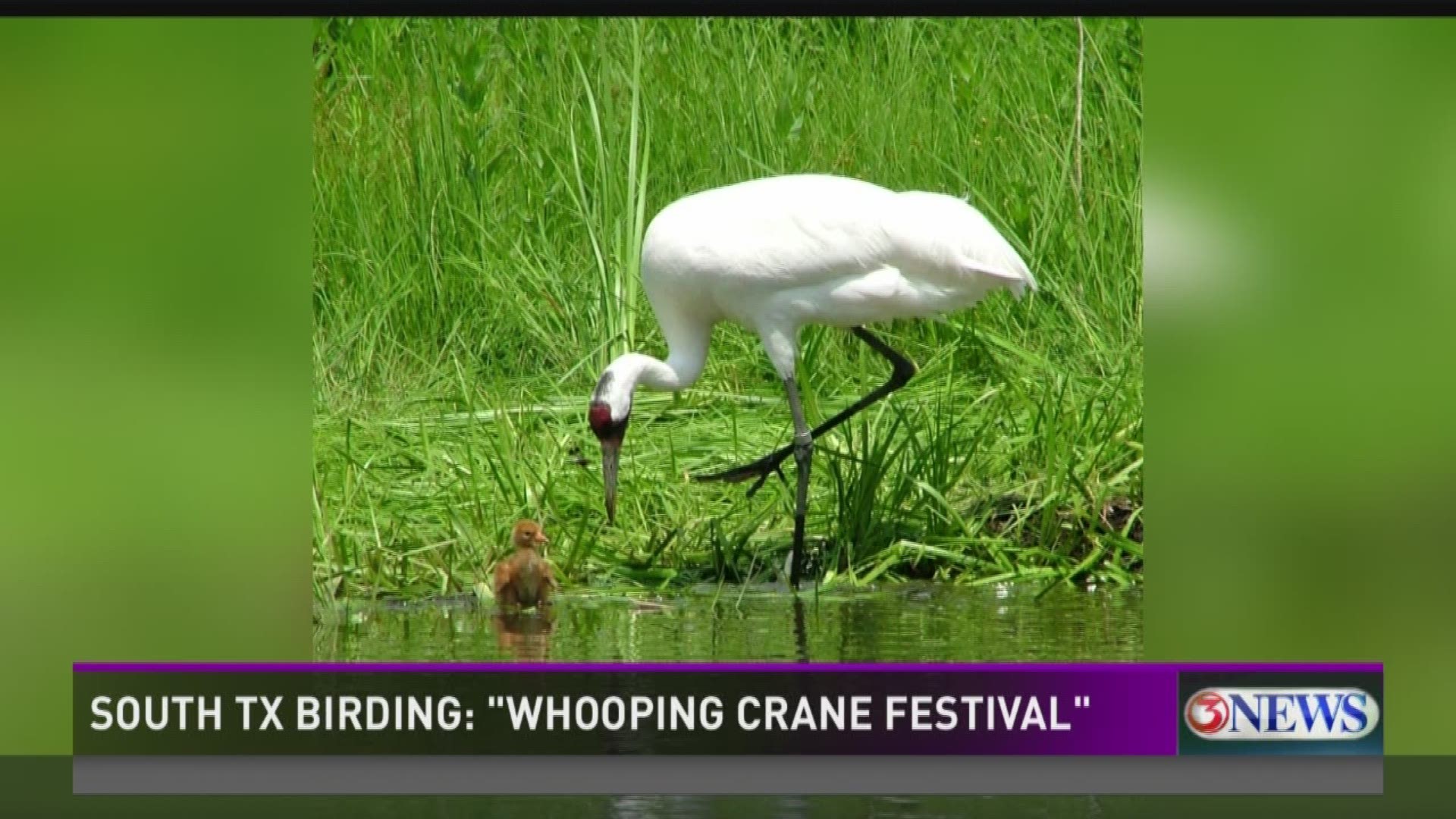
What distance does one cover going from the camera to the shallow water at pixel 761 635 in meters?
6.19

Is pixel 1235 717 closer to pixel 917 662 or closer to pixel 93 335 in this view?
pixel 917 662

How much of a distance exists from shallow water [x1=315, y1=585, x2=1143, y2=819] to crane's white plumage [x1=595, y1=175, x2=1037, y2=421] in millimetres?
659

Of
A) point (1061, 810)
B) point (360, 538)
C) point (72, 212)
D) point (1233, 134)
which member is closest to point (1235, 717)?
point (1061, 810)

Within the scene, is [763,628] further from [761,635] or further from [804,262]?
[804,262]

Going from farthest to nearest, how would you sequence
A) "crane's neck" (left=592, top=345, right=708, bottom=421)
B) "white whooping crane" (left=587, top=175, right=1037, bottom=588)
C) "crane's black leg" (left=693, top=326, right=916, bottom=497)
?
1. "crane's black leg" (left=693, top=326, right=916, bottom=497)
2. "crane's neck" (left=592, top=345, right=708, bottom=421)
3. "white whooping crane" (left=587, top=175, right=1037, bottom=588)

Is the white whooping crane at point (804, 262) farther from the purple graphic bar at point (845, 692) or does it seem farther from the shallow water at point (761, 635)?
the purple graphic bar at point (845, 692)

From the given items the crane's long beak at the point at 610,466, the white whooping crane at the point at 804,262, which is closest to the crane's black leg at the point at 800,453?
the white whooping crane at the point at 804,262

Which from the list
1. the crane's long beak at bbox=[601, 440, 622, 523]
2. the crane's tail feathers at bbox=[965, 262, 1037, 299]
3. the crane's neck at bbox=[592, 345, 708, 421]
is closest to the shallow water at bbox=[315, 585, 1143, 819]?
the crane's long beak at bbox=[601, 440, 622, 523]

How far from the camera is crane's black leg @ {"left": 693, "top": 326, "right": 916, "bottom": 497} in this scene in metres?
7.82

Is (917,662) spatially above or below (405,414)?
below

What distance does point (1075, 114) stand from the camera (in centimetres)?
859

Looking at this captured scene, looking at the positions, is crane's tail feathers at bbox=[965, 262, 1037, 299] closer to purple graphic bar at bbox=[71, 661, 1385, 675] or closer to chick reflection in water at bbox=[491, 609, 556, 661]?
purple graphic bar at bbox=[71, 661, 1385, 675]

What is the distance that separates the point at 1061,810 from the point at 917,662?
583 mm

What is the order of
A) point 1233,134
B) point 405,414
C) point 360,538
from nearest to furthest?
point 1233,134, point 360,538, point 405,414
